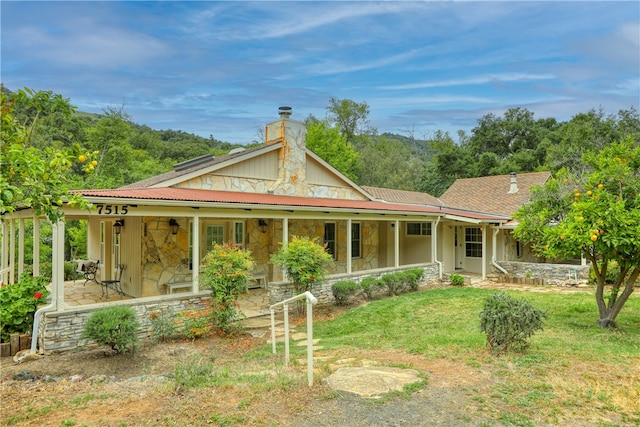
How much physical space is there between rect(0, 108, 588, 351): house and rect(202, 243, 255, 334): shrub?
1.99ft

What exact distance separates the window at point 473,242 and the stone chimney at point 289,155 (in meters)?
7.68

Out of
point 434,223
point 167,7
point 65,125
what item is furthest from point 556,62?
point 65,125

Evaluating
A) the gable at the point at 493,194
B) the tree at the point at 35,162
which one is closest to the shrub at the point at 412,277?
the gable at the point at 493,194

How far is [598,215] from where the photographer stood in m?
6.63

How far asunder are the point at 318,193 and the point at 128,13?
800 centimetres

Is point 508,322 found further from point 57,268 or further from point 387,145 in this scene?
point 387,145

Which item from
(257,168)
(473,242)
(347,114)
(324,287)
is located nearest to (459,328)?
(324,287)

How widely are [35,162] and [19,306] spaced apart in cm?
518

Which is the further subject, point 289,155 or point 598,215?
point 289,155

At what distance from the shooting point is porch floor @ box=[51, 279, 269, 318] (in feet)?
32.2

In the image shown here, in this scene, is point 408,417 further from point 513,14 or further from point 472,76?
point 472,76

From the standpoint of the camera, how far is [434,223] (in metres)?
14.9

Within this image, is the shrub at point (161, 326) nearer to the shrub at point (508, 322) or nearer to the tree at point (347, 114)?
the shrub at point (508, 322)

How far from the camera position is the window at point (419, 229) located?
17.0 metres
